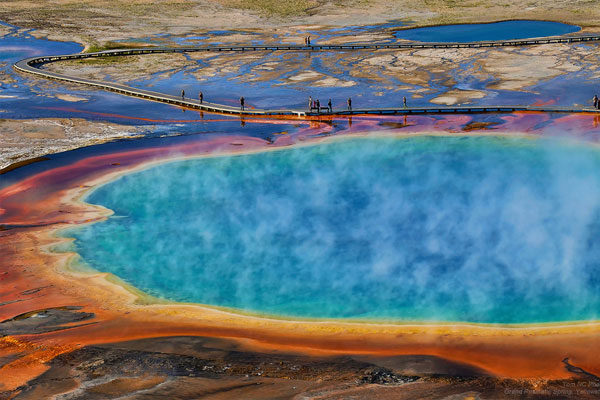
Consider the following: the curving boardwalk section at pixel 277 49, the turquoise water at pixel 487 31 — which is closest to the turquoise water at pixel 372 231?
the curving boardwalk section at pixel 277 49

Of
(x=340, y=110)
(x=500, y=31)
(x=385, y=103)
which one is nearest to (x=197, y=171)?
(x=340, y=110)

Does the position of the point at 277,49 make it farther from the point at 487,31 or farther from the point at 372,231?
the point at 372,231

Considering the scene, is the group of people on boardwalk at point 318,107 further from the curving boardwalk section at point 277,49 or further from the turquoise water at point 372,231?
the turquoise water at point 372,231

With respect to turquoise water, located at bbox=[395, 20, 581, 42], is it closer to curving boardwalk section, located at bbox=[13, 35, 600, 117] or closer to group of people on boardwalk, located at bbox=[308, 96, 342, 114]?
curving boardwalk section, located at bbox=[13, 35, 600, 117]

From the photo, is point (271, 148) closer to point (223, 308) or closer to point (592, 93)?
point (223, 308)

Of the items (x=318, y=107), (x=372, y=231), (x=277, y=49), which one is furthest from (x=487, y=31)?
(x=372, y=231)
